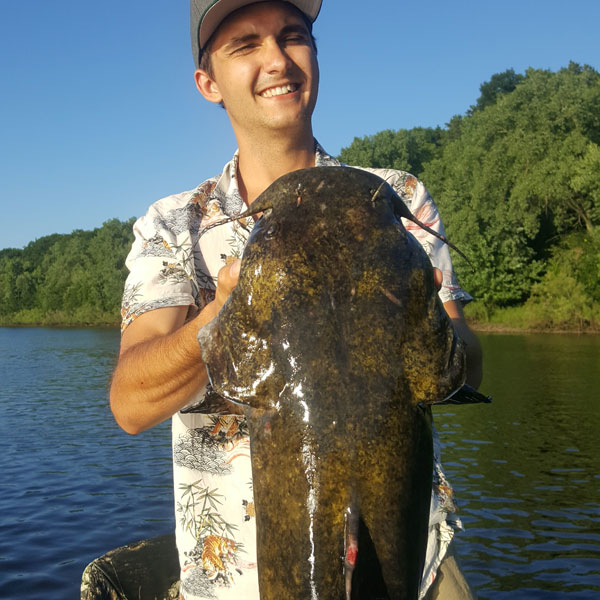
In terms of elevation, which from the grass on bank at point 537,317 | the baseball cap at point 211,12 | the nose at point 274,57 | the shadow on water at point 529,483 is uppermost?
the baseball cap at point 211,12

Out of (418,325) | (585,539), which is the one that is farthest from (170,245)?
(585,539)

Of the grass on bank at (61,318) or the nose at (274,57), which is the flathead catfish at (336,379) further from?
the grass on bank at (61,318)

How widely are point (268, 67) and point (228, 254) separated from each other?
794mm

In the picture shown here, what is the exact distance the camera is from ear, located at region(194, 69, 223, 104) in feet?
10.3

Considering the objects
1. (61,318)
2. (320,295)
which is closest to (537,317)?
(320,295)

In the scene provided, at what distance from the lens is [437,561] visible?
260 centimetres

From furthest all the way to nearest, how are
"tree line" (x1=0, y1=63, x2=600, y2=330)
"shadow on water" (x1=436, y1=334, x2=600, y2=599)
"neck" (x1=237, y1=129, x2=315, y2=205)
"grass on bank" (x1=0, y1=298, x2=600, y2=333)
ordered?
"tree line" (x1=0, y1=63, x2=600, y2=330) → "grass on bank" (x1=0, y1=298, x2=600, y2=333) → "shadow on water" (x1=436, y1=334, x2=600, y2=599) → "neck" (x1=237, y1=129, x2=315, y2=205)

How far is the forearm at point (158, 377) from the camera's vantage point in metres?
2.13

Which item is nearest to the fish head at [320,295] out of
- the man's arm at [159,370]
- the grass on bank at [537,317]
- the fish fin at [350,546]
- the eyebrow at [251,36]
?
the man's arm at [159,370]

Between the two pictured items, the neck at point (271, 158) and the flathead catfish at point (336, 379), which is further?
the neck at point (271, 158)

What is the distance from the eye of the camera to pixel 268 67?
2.83m

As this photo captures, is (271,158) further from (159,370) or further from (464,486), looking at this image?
(464,486)

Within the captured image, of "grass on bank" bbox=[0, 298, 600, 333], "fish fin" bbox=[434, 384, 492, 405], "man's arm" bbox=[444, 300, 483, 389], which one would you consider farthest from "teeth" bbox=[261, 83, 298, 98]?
"grass on bank" bbox=[0, 298, 600, 333]

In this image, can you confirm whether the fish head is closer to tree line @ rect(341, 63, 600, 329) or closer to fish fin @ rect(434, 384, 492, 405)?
fish fin @ rect(434, 384, 492, 405)
